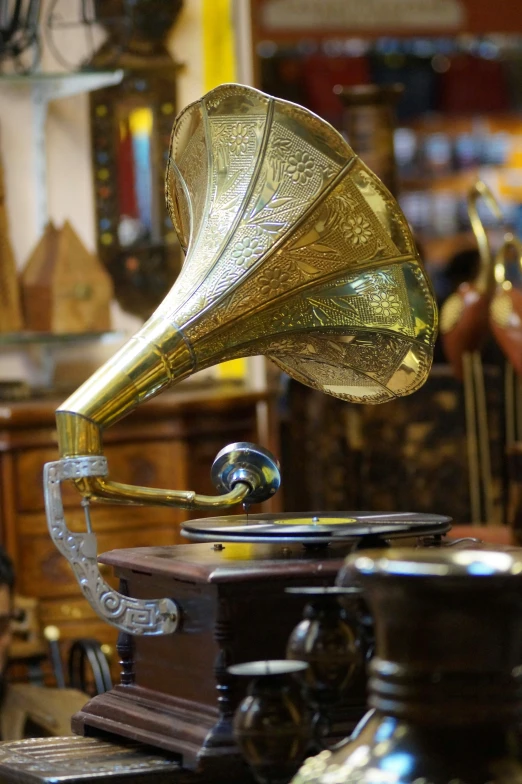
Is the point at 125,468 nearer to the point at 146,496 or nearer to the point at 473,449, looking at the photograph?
the point at 473,449

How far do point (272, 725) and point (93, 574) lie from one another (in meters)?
0.55

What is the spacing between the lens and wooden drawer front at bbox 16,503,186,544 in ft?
10.8

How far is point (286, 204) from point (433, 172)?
5.34 meters

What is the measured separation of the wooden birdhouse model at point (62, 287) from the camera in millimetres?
3676

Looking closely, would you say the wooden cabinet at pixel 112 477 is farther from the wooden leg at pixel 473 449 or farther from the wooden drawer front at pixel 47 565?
the wooden leg at pixel 473 449

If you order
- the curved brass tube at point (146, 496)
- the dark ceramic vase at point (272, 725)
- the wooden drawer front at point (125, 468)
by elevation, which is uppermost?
the wooden drawer front at point (125, 468)

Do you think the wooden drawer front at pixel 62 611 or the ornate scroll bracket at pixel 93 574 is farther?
the wooden drawer front at pixel 62 611

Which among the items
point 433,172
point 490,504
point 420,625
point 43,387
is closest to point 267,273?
point 420,625

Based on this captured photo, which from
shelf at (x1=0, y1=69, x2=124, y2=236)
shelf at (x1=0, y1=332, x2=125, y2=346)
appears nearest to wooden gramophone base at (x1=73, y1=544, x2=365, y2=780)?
shelf at (x1=0, y1=332, x2=125, y2=346)

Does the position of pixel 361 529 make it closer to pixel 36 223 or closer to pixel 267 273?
pixel 267 273

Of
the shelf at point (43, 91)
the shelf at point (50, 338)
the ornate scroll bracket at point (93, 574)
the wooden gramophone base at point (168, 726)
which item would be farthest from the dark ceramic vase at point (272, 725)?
the shelf at point (43, 91)

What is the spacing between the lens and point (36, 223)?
378 centimetres

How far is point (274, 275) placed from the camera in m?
1.75

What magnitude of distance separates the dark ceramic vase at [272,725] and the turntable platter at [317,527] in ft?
1.30
